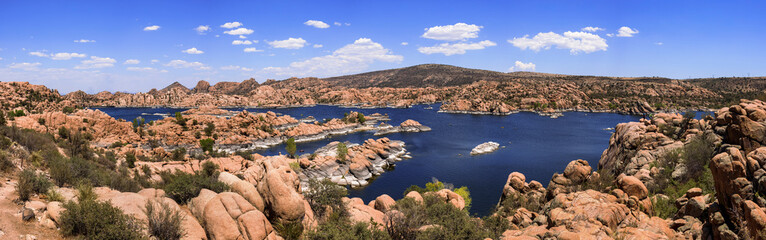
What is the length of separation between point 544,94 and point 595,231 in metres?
197

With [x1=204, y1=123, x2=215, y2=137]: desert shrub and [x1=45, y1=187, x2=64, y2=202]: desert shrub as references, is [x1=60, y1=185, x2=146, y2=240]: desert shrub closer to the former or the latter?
[x1=45, y1=187, x2=64, y2=202]: desert shrub

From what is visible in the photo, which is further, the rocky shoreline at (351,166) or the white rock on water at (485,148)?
the white rock on water at (485,148)

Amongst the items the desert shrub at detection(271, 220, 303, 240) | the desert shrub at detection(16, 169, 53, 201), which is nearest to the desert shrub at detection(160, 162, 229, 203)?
the desert shrub at detection(271, 220, 303, 240)

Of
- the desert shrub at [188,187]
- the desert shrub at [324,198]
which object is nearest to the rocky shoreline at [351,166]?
the desert shrub at [324,198]

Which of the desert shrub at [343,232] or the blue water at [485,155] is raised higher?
the desert shrub at [343,232]

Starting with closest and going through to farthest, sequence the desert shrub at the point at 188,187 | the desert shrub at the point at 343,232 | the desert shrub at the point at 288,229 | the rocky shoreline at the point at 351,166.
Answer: the desert shrub at the point at 343,232 → the desert shrub at the point at 288,229 → the desert shrub at the point at 188,187 → the rocky shoreline at the point at 351,166

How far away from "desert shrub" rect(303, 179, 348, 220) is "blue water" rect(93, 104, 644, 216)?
26.0 meters

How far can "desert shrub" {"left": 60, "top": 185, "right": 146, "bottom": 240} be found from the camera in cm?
1303

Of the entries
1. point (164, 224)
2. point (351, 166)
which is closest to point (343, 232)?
point (164, 224)

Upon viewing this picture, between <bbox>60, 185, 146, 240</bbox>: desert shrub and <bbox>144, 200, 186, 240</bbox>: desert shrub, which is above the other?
<bbox>60, 185, 146, 240</bbox>: desert shrub

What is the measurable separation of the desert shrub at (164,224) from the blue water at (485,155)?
114 ft

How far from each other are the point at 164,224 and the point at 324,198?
896 cm

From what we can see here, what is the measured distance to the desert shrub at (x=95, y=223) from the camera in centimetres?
1303

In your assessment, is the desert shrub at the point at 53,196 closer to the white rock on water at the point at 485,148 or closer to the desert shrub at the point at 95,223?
the desert shrub at the point at 95,223
